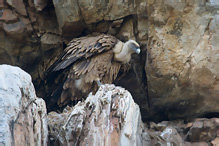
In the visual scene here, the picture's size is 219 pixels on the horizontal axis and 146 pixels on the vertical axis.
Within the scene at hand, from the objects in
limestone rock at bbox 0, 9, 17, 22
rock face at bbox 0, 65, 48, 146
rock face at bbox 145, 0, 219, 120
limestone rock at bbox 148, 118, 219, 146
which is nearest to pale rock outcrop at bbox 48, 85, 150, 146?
rock face at bbox 0, 65, 48, 146

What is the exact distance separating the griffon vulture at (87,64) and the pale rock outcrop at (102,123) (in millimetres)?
1033

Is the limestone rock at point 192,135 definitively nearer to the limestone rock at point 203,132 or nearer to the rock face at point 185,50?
the limestone rock at point 203,132

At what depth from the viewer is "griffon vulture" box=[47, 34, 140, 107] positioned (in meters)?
4.86

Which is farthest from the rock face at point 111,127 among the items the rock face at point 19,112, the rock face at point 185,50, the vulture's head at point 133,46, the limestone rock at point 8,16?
the limestone rock at point 8,16

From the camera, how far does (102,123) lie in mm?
3455

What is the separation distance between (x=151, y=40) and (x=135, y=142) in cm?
146

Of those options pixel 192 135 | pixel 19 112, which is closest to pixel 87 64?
pixel 192 135

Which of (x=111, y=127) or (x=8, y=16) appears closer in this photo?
(x=111, y=127)

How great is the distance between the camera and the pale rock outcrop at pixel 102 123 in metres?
3.38

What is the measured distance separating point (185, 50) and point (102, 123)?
154 cm

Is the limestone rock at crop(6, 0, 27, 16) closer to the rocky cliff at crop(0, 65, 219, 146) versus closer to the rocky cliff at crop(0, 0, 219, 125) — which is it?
the rocky cliff at crop(0, 0, 219, 125)

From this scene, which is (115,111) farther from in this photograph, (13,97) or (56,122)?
(13,97)

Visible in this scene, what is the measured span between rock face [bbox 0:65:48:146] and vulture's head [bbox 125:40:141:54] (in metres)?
1.58

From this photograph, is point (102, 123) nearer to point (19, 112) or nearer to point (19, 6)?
point (19, 112)
